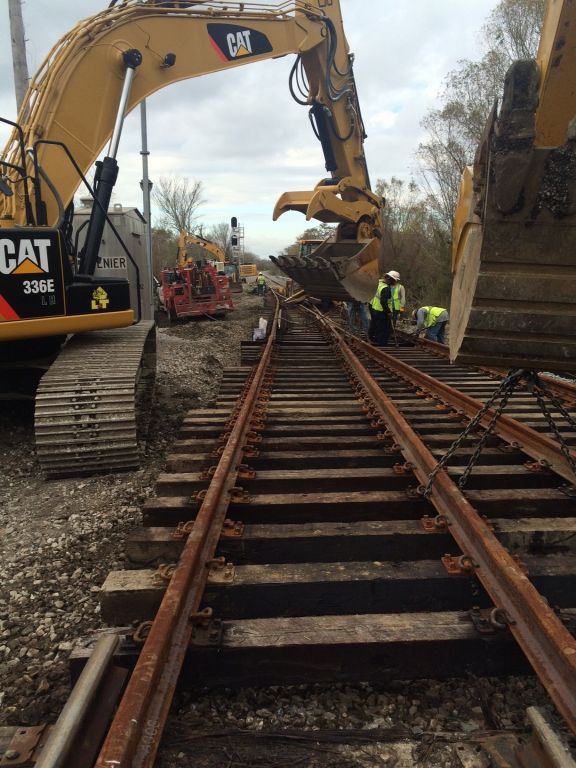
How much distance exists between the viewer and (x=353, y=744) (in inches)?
65.4

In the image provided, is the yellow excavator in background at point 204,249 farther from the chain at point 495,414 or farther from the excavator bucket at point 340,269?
the chain at point 495,414

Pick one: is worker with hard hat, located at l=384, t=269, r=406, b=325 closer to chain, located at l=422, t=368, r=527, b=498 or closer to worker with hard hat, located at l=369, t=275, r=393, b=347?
worker with hard hat, located at l=369, t=275, r=393, b=347

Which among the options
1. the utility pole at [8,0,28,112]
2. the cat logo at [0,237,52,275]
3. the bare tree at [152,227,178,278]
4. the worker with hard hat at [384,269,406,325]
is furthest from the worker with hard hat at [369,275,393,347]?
the bare tree at [152,227,178,278]

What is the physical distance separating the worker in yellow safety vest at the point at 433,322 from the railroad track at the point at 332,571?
6648 mm

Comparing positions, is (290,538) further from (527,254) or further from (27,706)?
(527,254)

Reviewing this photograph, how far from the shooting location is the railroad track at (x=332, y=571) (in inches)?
69.9

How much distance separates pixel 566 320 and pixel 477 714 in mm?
1483

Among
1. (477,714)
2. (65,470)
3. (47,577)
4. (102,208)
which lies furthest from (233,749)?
(102,208)

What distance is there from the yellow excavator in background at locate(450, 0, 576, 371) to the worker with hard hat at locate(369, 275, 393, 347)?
23.5 ft

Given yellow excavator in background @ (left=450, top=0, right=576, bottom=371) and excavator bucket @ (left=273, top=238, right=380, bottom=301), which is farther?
excavator bucket @ (left=273, top=238, right=380, bottom=301)

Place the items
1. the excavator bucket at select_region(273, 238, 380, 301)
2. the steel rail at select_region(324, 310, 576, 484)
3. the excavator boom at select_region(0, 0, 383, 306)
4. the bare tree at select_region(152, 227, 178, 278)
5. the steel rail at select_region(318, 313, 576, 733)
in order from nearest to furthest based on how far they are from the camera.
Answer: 1. the steel rail at select_region(318, 313, 576, 733)
2. the steel rail at select_region(324, 310, 576, 484)
3. the excavator boom at select_region(0, 0, 383, 306)
4. the excavator bucket at select_region(273, 238, 380, 301)
5. the bare tree at select_region(152, 227, 178, 278)

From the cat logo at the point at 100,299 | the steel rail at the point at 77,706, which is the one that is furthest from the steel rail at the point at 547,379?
the cat logo at the point at 100,299

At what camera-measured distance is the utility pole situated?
797cm

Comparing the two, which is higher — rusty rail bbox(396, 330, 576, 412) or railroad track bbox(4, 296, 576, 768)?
rusty rail bbox(396, 330, 576, 412)
